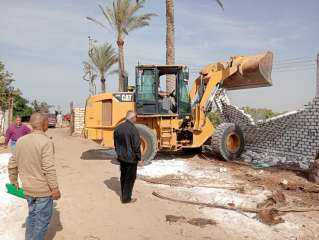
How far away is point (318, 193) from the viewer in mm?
8195

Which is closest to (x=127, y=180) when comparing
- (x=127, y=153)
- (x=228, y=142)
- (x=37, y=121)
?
(x=127, y=153)

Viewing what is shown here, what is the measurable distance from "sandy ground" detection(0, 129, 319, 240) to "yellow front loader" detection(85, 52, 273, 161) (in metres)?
1.84

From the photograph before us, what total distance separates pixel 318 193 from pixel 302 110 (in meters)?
4.63

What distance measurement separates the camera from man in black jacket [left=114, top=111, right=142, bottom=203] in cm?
729

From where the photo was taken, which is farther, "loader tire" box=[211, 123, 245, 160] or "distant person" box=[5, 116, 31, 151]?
"loader tire" box=[211, 123, 245, 160]

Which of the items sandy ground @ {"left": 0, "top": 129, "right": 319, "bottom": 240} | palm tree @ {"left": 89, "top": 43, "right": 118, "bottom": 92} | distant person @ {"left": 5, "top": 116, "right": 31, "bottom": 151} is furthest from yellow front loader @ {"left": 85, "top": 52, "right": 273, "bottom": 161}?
palm tree @ {"left": 89, "top": 43, "right": 118, "bottom": 92}

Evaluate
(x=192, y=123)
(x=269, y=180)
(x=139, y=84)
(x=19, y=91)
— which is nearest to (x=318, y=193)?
(x=269, y=180)

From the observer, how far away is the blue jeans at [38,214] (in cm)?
472

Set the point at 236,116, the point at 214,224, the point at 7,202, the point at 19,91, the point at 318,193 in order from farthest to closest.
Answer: the point at 19,91 < the point at 236,116 < the point at 318,193 < the point at 7,202 < the point at 214,224

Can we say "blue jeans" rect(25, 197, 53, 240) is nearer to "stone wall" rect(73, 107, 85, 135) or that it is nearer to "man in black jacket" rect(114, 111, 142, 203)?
"man in black jacket" rect(114, 111, 142, 203)

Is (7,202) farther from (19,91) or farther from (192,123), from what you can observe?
(19,91)

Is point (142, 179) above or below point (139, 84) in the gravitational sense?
below

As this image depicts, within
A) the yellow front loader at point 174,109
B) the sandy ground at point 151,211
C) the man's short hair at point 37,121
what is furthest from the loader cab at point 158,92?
the man's short hair at point 37,121

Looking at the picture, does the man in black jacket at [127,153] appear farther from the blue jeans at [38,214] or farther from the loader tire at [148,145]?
the loader tire at [148,145]
